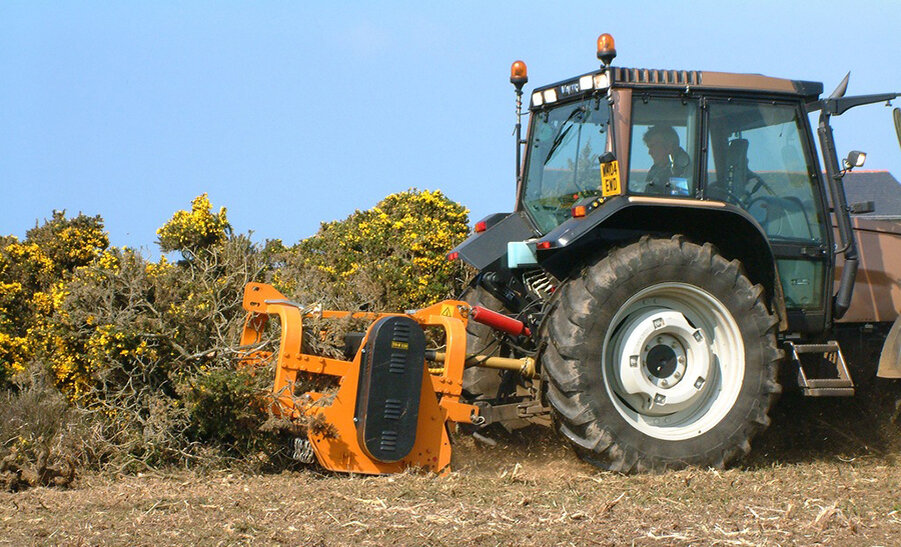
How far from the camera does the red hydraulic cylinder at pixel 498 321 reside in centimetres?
594

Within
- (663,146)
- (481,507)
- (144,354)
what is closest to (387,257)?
(144,354)

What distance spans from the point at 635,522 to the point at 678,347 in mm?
1976

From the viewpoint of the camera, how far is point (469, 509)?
458 centimetres

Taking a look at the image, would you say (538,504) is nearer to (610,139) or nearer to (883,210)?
(610,139)

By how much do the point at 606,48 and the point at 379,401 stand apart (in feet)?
8.29

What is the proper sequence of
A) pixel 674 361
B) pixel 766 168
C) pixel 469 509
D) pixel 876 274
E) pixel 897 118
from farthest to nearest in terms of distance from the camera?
pixel 876 274 → pixel 766 168 → pixel 897 118 → pixel 674 361 → pixel 469 509

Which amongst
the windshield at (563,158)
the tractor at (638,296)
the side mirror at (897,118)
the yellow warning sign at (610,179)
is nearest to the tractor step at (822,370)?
the tractor at (638,296)

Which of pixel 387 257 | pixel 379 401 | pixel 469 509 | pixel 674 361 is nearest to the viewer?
pixel 469 509

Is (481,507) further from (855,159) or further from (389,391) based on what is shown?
(855,159)

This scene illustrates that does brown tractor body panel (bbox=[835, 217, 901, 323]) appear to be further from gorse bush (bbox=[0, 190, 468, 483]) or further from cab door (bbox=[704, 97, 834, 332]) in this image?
gorse bush (bbox=[0, 190, 468, 483])

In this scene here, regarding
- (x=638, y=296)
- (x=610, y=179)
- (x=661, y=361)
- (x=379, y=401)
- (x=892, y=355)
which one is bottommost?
(x=379, y=401)

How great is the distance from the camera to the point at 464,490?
505 centimetres

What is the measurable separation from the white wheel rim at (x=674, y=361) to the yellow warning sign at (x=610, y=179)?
0.63 meters

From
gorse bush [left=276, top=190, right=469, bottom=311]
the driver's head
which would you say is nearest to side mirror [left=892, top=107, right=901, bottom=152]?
the driver's head
